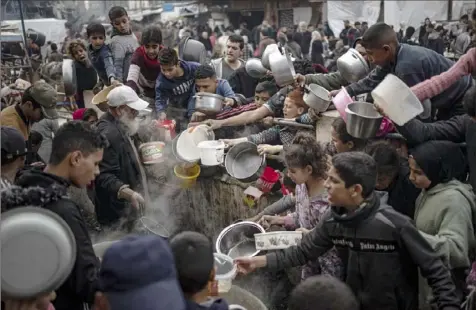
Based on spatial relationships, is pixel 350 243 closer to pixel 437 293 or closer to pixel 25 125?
pixel 437 293

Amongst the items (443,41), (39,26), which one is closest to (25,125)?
(443,41)

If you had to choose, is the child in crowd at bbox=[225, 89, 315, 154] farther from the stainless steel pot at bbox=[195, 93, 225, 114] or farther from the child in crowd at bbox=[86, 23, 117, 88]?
the child in crowd at bbox=[86, 23, 117, 88]

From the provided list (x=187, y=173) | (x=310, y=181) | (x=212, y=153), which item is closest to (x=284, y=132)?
(x=212, y=153)

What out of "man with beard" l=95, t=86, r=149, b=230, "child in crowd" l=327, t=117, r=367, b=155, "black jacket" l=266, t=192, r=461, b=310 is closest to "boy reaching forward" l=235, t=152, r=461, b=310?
"black jacket" l=266, t=192, r=461, b=310

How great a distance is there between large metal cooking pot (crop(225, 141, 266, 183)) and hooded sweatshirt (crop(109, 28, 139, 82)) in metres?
2.97

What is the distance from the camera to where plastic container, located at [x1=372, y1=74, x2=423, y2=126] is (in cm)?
340

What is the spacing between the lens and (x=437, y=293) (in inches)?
101

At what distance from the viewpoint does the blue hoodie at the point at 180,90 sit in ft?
19.7

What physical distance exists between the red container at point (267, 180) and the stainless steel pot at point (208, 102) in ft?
3.92

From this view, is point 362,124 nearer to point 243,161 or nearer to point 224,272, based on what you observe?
point 224,272

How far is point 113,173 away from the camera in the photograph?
15.3 feet

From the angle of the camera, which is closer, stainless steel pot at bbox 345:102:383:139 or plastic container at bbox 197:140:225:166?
stainless steel pot at bbox 345:102:383:139

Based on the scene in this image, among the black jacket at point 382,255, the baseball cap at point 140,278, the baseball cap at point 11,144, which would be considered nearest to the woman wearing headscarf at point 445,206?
the black jacket at point 382,255

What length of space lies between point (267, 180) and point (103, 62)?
398 cm
